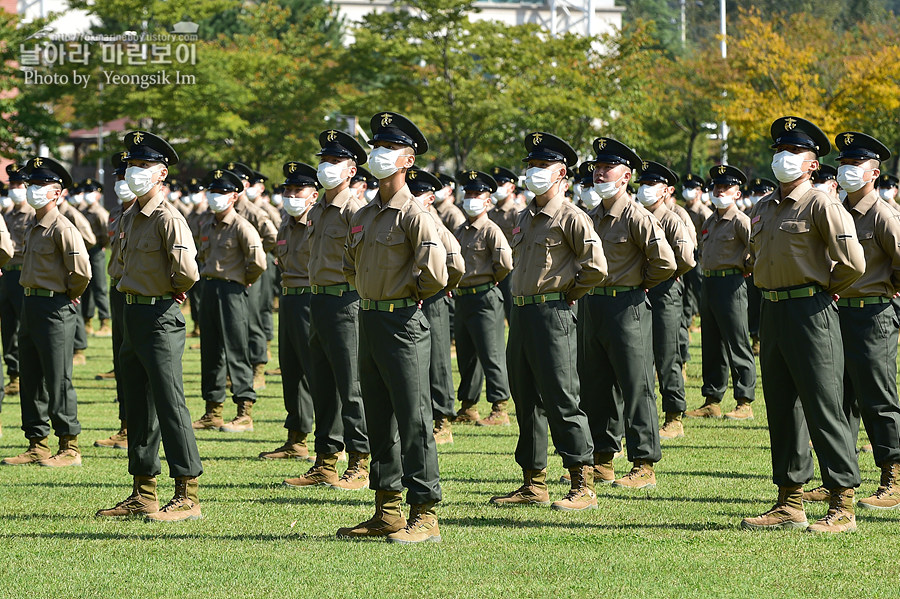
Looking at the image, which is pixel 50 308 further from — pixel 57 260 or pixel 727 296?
pixel 727 296

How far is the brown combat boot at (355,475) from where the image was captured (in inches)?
364

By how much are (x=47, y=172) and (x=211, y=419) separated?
136 inches

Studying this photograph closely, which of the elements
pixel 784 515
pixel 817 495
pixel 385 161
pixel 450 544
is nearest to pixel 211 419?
pixel 450 544

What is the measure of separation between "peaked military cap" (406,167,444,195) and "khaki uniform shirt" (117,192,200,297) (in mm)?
3059

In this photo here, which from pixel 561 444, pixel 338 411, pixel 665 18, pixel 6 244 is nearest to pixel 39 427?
pixel 6 244

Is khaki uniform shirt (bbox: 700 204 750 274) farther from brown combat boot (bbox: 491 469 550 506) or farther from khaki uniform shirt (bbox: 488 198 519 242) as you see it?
brown combat boot (bbox: 491 469 550 506)

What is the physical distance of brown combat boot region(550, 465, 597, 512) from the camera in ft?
27.0

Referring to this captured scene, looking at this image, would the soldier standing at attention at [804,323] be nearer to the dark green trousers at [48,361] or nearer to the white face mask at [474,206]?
the white face mask at [474,206]

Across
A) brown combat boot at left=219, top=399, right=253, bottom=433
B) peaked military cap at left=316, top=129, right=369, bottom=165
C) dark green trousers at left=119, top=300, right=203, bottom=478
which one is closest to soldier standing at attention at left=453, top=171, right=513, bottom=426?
brown combat boot at left=219, top=399, right=253, bottom=433

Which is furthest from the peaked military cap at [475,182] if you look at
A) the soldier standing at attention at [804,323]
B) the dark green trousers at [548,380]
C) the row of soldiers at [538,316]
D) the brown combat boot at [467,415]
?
the soldier standing at attention at [804,323]

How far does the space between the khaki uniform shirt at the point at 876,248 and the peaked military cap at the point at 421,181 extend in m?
3.65

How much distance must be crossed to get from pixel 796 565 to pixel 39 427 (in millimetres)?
6783

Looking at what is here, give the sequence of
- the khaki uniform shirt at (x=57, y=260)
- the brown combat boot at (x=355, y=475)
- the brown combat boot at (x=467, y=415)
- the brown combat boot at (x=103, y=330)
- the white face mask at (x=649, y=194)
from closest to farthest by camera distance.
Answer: the brown combat boot at (x=355, y=475) → the khaki uniform shirt at (x=57, y=260) → the white face mask at (x=649, y=194) → the brown combat boot at (x=467, y=415) → the brown combat boot at (x=103, y=330)

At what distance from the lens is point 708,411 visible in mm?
13125
